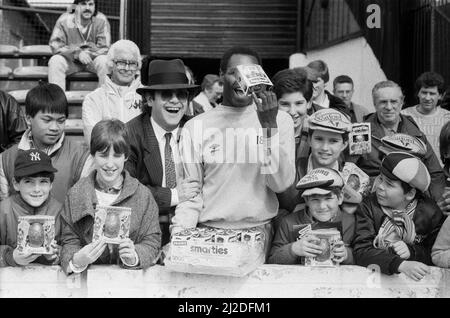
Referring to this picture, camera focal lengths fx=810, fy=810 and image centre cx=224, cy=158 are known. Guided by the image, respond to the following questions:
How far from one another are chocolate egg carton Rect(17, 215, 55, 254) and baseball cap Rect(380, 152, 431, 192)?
1.75m

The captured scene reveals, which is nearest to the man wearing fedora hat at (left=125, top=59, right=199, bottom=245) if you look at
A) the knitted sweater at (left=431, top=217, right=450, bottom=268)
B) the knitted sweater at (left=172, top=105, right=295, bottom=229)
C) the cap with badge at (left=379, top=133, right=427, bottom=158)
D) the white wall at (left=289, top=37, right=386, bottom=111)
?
the knitted sweater at (left=172, top=105, right=295, bottom=229)

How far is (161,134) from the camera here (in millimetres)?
4660

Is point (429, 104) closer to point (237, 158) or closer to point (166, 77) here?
point (166, 77)

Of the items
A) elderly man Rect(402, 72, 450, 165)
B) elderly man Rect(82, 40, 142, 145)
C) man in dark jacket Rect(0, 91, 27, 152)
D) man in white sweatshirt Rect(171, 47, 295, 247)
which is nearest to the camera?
man in white sweatshirt Rect(171, 47, 295, 247)

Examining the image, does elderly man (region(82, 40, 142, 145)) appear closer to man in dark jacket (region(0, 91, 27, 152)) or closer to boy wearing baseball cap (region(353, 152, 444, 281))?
man in dark jacket (region(0, 91, 27, 152))

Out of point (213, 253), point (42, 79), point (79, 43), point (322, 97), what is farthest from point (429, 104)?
point (42, 79)

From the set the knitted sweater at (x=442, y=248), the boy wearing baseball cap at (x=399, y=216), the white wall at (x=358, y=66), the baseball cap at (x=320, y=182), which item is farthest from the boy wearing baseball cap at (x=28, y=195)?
the white wall at (x=358, y=66)

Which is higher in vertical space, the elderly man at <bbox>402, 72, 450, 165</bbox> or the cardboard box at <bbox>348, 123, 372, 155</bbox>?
the elderly man at <bbox>402, 72, 450, 165</bbox>

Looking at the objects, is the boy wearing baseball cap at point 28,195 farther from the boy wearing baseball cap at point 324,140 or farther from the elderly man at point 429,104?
the elderly man at point 429,104

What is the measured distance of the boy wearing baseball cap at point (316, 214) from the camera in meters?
3.99

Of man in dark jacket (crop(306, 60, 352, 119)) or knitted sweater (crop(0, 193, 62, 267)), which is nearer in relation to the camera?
knitted sweater (crop(0, 193, 62, 267))

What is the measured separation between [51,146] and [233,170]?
110cm

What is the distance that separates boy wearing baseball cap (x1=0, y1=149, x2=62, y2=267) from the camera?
158 inches
